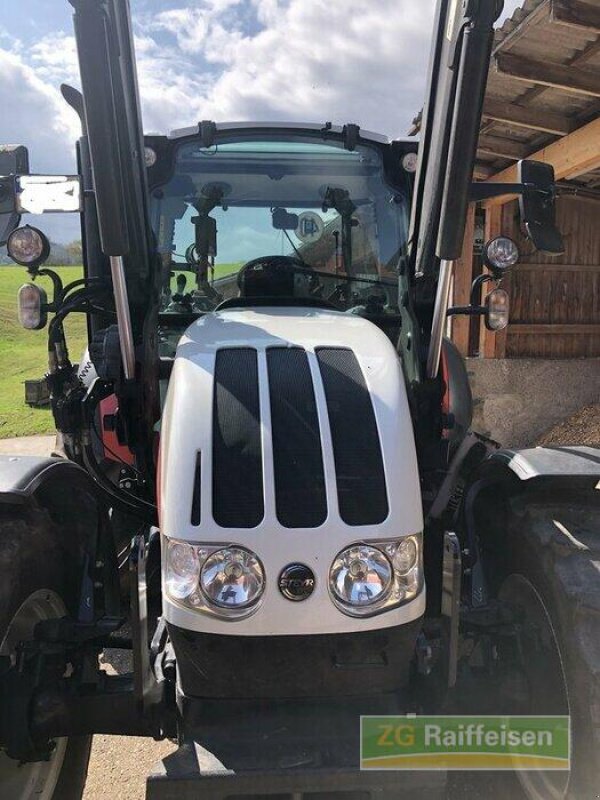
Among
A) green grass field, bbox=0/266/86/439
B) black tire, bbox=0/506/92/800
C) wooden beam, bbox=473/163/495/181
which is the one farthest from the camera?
green grass field, bbox=0/266/86/439

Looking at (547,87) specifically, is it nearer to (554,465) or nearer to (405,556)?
(554,465)

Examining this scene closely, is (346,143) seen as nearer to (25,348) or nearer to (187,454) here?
(187,454)

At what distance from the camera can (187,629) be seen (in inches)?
75.7

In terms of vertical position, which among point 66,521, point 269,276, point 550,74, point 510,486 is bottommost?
point 66,521

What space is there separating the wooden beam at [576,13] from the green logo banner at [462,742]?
424 cm

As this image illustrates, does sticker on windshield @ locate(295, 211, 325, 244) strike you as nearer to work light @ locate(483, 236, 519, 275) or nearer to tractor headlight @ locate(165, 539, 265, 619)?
work light @ locate(483, 236, 519, 275)

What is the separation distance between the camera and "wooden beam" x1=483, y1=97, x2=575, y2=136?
6.37 m

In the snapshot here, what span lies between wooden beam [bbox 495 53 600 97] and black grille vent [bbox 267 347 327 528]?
419cm

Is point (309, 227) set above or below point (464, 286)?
below

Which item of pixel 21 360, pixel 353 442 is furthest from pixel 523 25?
pixel 21 360

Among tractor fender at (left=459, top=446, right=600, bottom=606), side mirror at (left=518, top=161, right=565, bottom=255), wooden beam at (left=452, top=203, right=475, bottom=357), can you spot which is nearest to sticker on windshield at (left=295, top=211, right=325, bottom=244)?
side mirror at (left=518, top=161, right=565, bottom=255)

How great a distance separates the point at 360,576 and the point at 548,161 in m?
6.38

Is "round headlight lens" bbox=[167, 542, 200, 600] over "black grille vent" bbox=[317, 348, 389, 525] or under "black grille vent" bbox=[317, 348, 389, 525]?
under

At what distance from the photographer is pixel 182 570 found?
6.31 feet
